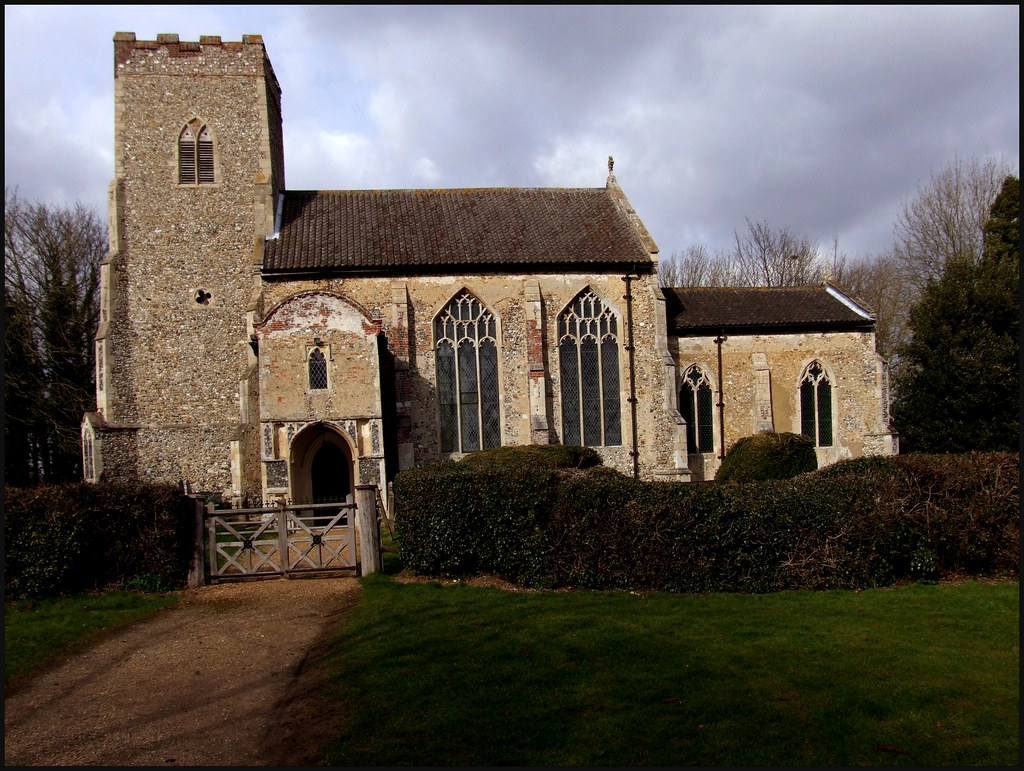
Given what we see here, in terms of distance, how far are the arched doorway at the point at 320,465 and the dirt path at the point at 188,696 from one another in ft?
30.2

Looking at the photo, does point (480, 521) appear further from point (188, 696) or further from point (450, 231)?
point (450, 231)

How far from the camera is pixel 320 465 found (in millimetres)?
21562

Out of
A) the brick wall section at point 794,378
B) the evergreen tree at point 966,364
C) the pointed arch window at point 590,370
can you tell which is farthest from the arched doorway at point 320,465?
the evergreen tree at point 966,364

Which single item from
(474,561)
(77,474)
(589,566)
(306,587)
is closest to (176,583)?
(306,587)

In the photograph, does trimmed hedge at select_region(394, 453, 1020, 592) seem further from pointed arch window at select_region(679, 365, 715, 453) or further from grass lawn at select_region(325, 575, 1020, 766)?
pointed arch window at select_region(679, 365, 715, 453)

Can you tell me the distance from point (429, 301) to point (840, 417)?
1479cm

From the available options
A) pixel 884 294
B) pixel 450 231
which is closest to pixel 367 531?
pixel 450 231

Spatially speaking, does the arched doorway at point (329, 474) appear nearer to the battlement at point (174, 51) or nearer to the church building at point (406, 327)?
the church building at point (406, 327)

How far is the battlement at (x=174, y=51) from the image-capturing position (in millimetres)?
24422

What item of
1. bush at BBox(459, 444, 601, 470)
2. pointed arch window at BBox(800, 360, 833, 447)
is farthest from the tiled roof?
pointed arch window at BBox(800, 360, 833, 447)

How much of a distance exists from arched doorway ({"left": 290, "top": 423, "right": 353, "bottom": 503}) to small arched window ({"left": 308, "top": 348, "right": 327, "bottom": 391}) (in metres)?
1.06

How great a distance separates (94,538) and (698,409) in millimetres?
19030

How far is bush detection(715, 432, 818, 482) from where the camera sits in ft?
68.8

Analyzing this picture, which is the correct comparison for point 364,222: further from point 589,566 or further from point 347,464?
→ point 589,566
